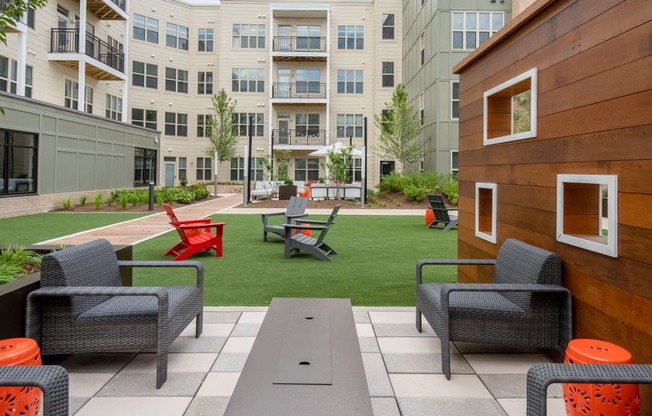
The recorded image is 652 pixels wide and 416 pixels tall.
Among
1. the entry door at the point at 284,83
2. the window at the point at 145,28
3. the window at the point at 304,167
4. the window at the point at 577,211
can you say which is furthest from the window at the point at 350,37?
the window at the point at 577,211

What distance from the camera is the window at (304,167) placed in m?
34.7

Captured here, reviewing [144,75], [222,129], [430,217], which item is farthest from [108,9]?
[430,217]

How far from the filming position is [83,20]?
835 inches

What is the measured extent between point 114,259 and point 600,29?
160 inches

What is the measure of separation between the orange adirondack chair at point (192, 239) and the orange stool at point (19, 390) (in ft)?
17.6

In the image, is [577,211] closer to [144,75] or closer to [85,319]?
[85,319]

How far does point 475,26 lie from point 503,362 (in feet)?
73.4

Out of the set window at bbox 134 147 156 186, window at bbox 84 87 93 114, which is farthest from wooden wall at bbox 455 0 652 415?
window at bbox 84 87 93 114

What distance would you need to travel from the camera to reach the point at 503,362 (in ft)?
11.7

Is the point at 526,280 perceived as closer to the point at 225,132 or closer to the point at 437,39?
the point at 437,39

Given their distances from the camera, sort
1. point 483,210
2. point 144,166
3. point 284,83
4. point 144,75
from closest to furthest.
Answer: point 483,210, point 144,166, point 144,75, point 284,83

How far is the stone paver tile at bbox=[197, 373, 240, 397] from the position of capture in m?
3.03

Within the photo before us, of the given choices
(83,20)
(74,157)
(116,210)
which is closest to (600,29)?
(116,210)

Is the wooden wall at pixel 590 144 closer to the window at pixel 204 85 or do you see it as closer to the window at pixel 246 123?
the window at pixel 246 123
